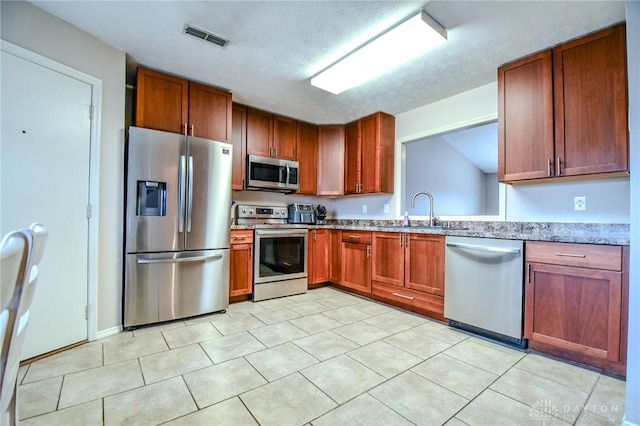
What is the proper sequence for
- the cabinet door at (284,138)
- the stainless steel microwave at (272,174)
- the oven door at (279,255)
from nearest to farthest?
the oven door at (279,255), the stainless steel microwave at (272,174), the cabinet door at (284,138)

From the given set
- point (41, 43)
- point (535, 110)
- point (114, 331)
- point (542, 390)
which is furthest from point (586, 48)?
point (114, 331)

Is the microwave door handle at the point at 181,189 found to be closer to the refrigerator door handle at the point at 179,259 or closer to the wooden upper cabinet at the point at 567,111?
the refrigerator door handle at the point at 179,259

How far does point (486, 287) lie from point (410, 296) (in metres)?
0.80

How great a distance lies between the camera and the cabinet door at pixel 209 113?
2.92m

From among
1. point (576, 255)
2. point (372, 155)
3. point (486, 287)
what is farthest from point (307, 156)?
point (576, 255)

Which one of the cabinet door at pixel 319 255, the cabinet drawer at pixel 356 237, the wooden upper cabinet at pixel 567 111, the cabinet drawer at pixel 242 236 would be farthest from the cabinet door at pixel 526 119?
the cabinet drawer at pixel 242 236

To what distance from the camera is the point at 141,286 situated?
2510 mm

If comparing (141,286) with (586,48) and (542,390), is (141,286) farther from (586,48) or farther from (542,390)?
(586,48)

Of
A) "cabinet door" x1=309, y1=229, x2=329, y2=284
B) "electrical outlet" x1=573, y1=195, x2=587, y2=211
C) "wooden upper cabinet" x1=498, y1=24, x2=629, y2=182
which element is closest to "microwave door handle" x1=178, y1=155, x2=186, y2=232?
"cabinet door" x1=309, y1=229, x2=329, y2=284

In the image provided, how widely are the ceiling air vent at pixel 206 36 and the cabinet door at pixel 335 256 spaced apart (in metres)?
2.55

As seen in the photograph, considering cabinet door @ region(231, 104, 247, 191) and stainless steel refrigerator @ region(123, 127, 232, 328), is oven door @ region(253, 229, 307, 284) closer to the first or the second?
stainless steel refrigerator @ region(123, 127, 232, 328)

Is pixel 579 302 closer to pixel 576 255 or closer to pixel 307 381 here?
pixel 576 255

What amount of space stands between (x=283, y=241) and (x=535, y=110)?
2807 millimetres

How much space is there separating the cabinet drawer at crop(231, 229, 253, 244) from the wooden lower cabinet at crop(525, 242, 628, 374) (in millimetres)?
2668
